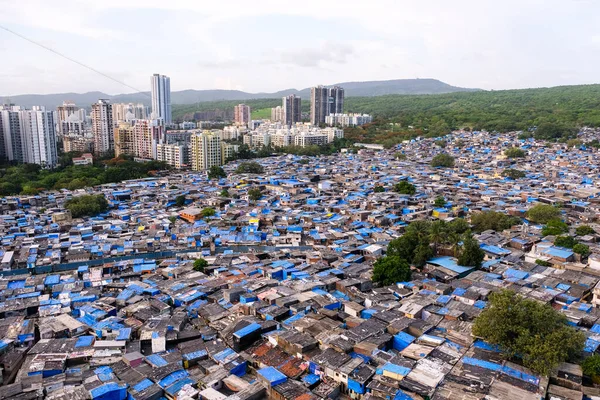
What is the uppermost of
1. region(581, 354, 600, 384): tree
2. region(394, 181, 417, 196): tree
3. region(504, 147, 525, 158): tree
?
region(504, 147, 525, 158): tree

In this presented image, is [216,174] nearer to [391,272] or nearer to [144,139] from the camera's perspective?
[144,139]

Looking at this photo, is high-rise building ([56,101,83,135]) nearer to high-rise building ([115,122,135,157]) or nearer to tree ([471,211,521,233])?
high-rise building ([115,122,135,157])

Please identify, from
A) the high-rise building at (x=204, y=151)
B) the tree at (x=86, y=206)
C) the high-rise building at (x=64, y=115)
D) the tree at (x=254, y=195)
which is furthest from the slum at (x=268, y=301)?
the high-rise building at (x=64, y=115)

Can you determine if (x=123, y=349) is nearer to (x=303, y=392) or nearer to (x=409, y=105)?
(x=303, y=392)

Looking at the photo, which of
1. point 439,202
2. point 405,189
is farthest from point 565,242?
point 405,189

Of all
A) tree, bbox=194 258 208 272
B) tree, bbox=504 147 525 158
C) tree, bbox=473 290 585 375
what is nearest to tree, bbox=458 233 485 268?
tree, bbox=473 290 585 375

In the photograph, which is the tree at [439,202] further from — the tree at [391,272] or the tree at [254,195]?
the tree at [391,272]

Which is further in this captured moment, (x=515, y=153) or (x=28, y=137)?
(x=28, y=137)
